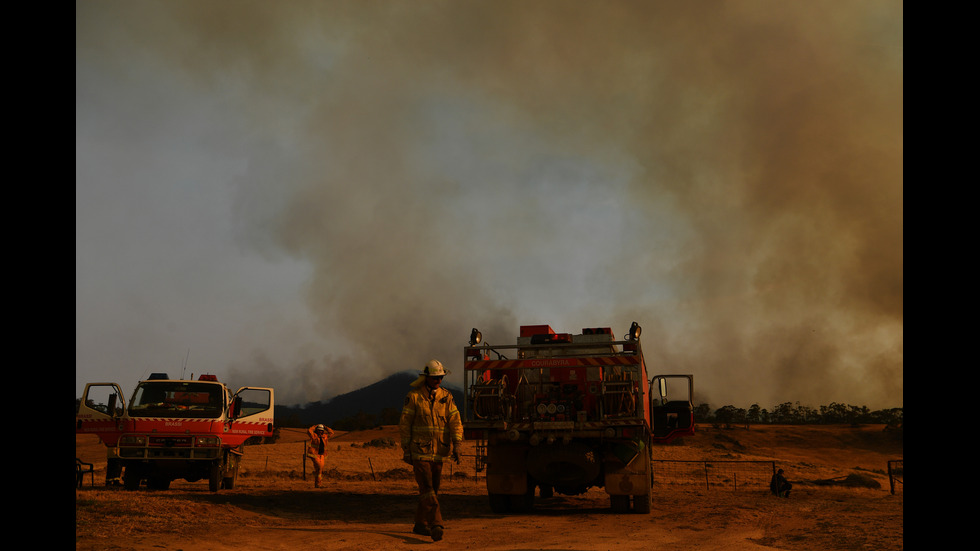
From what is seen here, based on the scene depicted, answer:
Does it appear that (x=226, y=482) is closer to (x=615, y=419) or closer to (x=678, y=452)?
(x=615, y=419)

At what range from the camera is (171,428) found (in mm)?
16125

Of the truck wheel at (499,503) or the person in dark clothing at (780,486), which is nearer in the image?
the truck wheel at (499,503)

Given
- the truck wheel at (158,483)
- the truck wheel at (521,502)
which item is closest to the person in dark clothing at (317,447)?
the truck wheel at (158,483)

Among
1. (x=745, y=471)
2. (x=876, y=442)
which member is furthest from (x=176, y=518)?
(x=876, y=442)

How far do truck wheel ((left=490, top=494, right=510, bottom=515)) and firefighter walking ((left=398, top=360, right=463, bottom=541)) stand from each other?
366 cm

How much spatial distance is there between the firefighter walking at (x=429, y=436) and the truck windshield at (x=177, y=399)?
27.0 feet

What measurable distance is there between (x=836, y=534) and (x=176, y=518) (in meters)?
9.88

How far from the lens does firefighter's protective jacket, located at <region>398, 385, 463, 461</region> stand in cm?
998

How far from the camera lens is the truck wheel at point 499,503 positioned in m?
13.7

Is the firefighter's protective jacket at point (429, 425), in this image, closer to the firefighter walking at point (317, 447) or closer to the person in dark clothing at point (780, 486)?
the firefighter walking at point (317, 447)

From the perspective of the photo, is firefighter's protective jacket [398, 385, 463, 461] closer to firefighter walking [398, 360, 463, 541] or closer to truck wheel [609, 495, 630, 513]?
firefighter walking [398, 360, 463, 541]

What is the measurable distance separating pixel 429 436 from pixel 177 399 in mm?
9194

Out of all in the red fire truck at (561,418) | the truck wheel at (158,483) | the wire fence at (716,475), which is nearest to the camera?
the red fire truck at (561,418)

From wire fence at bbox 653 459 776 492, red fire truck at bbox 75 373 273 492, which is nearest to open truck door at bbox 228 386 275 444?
red fire truck at bbox 75 373 273 492
